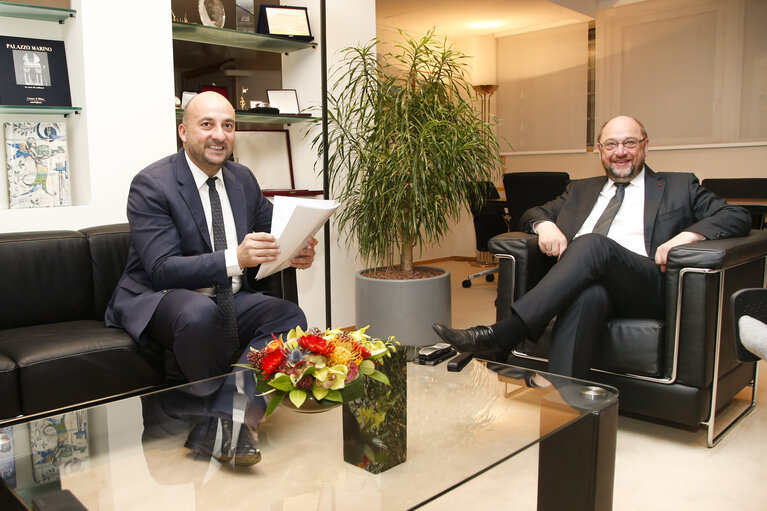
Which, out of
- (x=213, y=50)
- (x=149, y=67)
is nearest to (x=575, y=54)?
(x=213, y=50)

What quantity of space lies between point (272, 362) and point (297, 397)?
98 mm

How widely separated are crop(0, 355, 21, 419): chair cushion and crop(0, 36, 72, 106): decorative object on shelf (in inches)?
50.7

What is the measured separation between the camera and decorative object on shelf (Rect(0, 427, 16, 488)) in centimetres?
131

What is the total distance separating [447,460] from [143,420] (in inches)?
29.8

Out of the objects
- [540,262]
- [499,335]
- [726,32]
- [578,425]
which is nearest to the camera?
[578,425]

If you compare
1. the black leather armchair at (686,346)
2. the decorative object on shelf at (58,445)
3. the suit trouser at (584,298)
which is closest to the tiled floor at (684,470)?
the black leather armchair at (686,346)

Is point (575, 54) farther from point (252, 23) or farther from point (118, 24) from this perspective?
point (118, 24)

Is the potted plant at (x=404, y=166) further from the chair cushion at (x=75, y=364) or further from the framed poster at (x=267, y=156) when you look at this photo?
the chair cushion at (x=75, y=364)

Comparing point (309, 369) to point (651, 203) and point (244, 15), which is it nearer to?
point (651, 203)

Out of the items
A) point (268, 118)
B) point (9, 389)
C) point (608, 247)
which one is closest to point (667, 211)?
point (608, 247)

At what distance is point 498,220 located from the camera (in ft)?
19.5

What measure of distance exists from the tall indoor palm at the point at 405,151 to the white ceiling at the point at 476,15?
2470mm

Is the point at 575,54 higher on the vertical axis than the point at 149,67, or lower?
higher

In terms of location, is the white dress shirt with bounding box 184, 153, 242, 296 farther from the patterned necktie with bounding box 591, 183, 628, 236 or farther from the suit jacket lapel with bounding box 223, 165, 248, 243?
the patterned necktie with bounding box 591, 183, 628, 236
